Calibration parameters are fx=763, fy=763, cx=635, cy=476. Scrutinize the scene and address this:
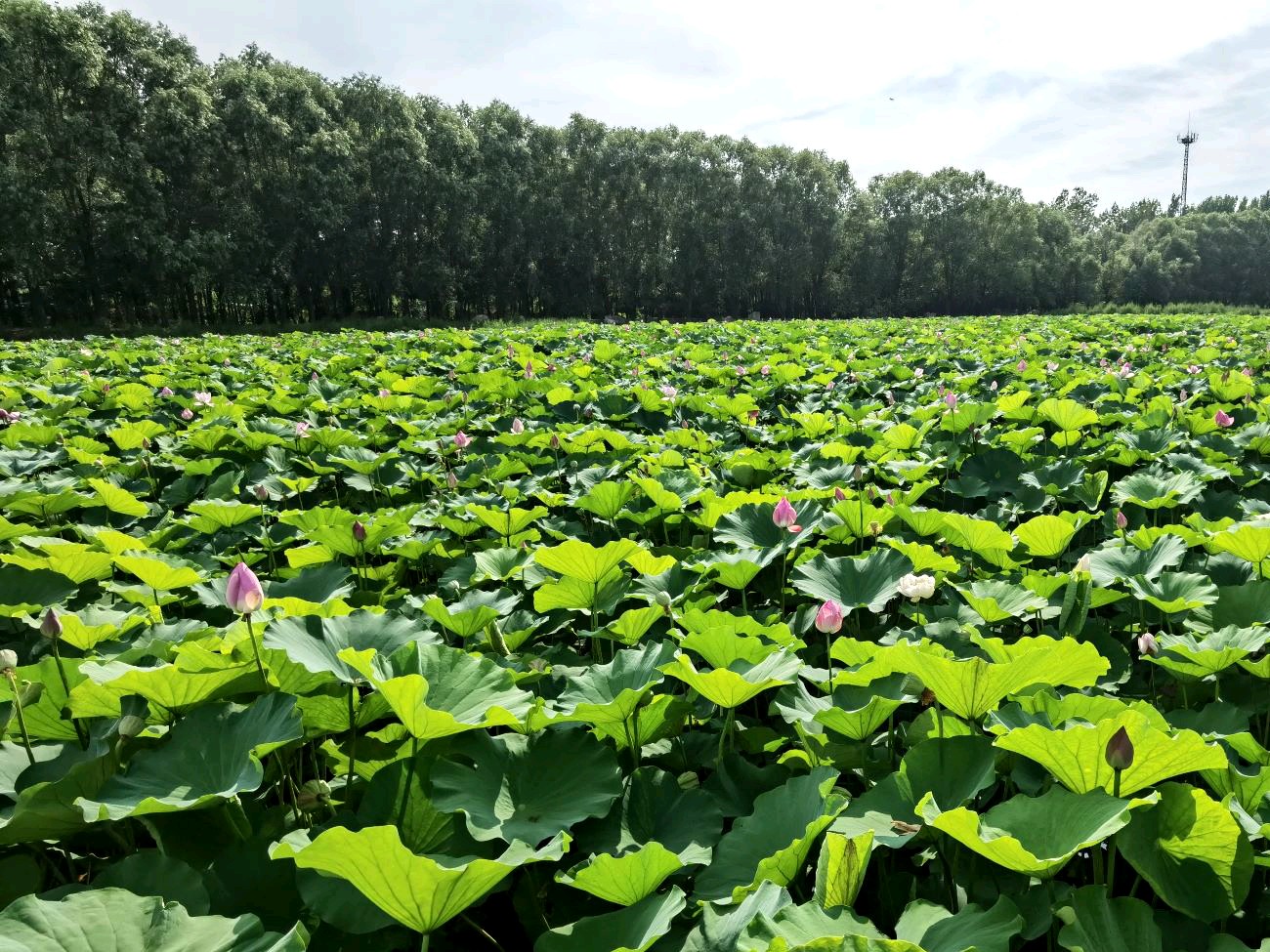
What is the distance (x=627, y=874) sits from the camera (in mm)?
902

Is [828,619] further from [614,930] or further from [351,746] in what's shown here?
[351,746]

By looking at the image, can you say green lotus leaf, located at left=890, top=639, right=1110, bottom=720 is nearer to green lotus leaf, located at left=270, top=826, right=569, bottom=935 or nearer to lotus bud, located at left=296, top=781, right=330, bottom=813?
green lotus leaf, located at left=270, top=826, right=569, bottom=935

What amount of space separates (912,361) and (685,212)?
134 feet

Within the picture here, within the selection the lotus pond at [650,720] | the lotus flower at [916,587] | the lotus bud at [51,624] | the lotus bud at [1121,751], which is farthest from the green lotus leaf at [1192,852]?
the lotus bud at [51,624]

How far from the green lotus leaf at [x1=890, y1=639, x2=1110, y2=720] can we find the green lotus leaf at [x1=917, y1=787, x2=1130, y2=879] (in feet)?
0.60

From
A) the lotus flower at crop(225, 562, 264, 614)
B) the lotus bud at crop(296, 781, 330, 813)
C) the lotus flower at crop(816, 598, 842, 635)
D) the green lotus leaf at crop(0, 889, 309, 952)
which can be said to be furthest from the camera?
the lotus flower at crop(816, 598, 842, 635)

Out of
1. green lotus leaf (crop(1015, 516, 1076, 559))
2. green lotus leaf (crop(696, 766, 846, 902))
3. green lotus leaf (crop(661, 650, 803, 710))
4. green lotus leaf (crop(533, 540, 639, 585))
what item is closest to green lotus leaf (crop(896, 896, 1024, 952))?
green lotus leaf (crop(696, 766, 846, 902))

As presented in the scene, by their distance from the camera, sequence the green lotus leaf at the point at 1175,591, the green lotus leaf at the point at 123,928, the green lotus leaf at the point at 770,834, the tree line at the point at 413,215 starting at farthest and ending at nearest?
the tree line at the point at 413,215
the green lotus leaf at the point at 1175,591
the green lotus leaf at the point at 770,834
the green lotus leaf at the point at 123,928

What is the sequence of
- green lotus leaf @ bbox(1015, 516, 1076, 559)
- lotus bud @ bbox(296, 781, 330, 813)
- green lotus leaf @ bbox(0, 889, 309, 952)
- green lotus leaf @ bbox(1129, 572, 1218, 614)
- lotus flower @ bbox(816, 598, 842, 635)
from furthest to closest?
green lotus leaf @ bbox(1015, 516, 1076, 559) → green lotus leaf @ bbox(1129, 572, 1218, 614) → lotus flower @ bbox(816, 598, 842, 635) → lotus bud @ bbox(296, 781, 330, 813) → green lotus leaf @ bbox(0, 889, 309, 952)

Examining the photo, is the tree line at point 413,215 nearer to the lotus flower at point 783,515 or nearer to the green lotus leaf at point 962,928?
the lotus flower at point 783,515

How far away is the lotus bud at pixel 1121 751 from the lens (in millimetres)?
879

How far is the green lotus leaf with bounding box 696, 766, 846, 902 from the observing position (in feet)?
3.24

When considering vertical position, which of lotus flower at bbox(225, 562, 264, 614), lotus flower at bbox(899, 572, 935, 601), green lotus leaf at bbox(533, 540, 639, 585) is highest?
lotus flower at bbox(225, 562, 264, 614)

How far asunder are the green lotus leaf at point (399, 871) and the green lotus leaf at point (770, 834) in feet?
0.89
